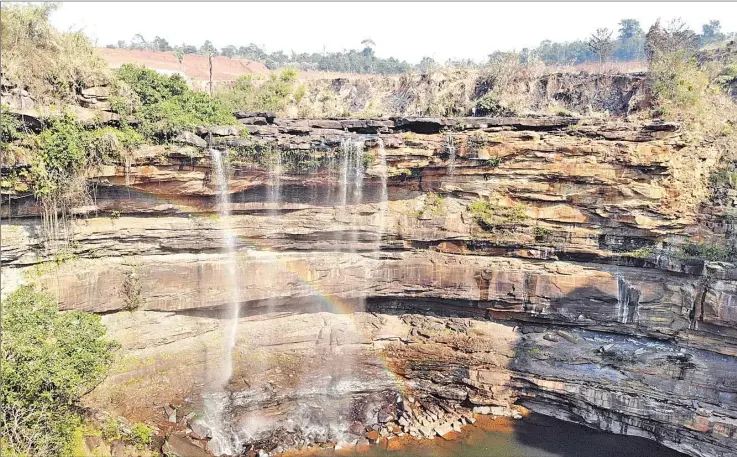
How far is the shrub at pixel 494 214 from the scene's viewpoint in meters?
16.1

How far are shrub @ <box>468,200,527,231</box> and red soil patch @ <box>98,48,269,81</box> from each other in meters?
26.6

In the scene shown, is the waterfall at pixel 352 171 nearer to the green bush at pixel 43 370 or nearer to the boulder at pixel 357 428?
the boulder at pixel 357 428

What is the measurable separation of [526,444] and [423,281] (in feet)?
18.8

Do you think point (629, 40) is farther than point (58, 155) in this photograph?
Yes

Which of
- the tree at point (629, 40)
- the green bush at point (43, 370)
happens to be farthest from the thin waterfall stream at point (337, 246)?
the tree at point (629, 40)

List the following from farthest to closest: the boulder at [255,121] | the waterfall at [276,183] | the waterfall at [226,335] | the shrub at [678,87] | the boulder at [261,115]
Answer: the boulder at [261,115] < the boulder at [255,121] < the shrub at [678,87] < the waterfall at [276,183] < the waterfall at [226,335]

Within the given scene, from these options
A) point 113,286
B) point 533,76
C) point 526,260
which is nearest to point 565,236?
point 526,260

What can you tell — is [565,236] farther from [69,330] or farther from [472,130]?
[69,330]

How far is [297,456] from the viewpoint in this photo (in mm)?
13383

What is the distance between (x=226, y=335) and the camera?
50.6 feet

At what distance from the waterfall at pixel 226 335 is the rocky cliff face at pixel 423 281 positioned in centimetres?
18

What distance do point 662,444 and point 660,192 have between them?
7.35 metres

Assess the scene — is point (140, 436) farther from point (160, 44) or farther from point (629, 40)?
point (629, 40)

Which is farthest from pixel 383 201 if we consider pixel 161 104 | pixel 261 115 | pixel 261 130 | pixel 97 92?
pixel 97 92
